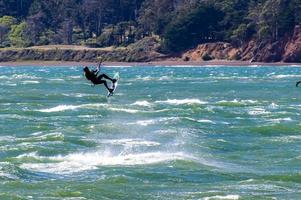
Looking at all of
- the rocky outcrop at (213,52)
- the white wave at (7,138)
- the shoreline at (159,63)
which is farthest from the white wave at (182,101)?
the rocky outcrop at (213,52)

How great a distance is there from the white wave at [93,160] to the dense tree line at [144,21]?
10726 centimetres

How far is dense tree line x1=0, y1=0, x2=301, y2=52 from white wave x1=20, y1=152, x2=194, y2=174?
107 metres

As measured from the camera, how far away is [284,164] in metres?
32.5

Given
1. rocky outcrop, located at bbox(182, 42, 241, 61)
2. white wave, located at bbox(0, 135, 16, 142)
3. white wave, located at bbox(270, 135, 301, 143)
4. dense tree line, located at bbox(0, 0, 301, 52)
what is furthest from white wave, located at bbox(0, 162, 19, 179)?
dense tree line, located at bbox(0, 0, 301, 52)

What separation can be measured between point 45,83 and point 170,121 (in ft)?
136

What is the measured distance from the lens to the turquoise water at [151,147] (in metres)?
28.0

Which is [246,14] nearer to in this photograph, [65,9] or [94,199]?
[65,9]

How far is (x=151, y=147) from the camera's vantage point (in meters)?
36.4

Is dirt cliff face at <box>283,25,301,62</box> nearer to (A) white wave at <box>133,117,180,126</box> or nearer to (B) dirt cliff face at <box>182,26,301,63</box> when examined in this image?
(B) dirt cliff face at <box>182,26,301,63</box>

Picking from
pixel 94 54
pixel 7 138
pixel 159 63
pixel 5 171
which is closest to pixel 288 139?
Result: pixel 7 138

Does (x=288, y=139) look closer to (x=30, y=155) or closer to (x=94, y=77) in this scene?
(x=30, y=155)

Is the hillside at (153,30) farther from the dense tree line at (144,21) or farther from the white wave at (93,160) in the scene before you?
the white wave at (93,160)

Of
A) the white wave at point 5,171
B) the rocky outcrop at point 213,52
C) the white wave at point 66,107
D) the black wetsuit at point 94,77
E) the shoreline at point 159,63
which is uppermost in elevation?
the black wetsuit at point 94,77

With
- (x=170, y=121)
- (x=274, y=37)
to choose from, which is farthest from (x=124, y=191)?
(x=274, y=37)
